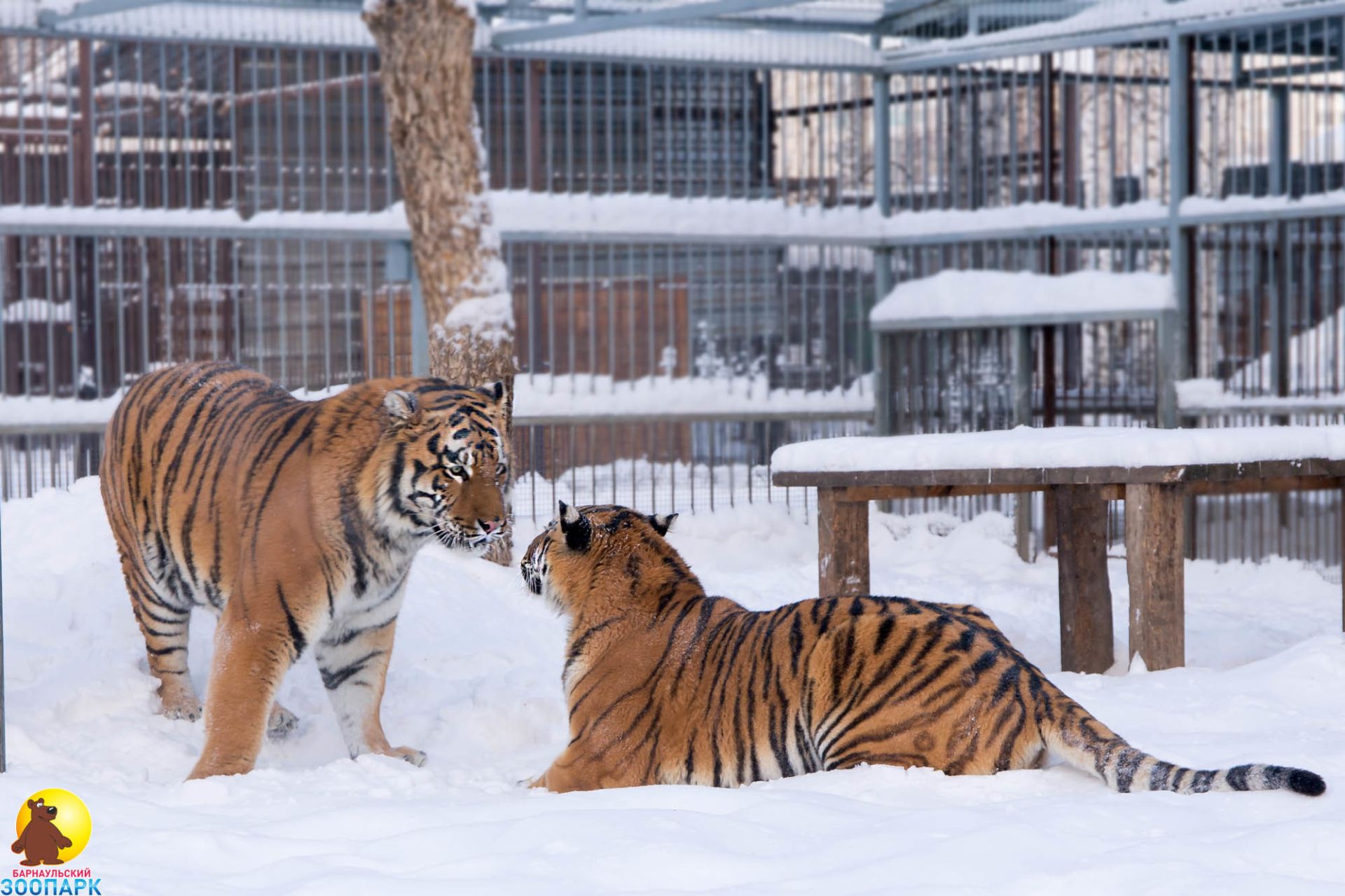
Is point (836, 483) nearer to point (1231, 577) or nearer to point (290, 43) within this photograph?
point (1231, 577)

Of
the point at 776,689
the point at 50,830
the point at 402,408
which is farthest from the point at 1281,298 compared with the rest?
the point at 50,830

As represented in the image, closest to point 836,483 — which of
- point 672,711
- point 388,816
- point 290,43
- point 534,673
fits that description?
point 534,673

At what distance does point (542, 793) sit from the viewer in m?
4.18

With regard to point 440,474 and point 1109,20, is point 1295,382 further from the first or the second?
point 440,474

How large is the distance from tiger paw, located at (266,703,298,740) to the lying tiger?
4.56 feet

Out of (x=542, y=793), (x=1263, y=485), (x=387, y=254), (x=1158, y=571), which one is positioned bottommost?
(x=542, y=793)

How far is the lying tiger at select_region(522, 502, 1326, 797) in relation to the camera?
380 centimetres

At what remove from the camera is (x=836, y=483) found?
5.95 metres

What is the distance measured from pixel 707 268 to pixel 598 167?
1.02 meters

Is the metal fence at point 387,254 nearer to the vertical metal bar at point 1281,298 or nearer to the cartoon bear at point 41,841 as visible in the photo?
the vertical metal bar at point 1281,298

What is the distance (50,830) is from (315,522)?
5.21 ft

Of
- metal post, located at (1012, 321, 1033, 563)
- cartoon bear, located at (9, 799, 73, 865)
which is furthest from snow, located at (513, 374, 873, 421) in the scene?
cartoon bear, located at (9, 799, 73, 865)

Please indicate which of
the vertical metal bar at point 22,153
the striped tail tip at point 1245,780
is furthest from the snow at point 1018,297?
the striped tail tip at point 1245,780

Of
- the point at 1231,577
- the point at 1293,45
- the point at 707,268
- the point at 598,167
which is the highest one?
the point at 1293,45
